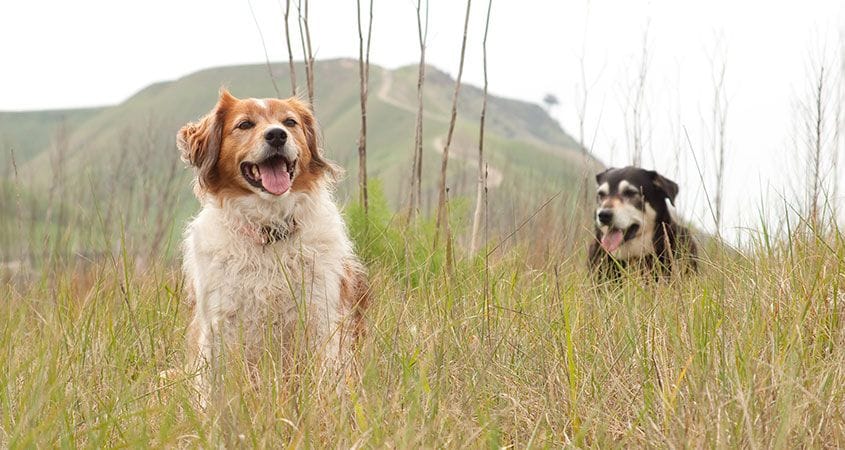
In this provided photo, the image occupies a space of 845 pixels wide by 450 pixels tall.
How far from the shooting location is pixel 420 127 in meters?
5.73

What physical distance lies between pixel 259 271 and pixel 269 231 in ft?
0.87

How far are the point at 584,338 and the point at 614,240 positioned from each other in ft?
9.11

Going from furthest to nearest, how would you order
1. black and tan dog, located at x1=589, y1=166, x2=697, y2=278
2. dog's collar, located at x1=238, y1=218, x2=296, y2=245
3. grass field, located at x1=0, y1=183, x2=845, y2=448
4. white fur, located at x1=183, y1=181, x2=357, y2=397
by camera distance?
black and tan dog, located at x1=589, y1=166, x2=697, y2=278 < dog's collar, located at x1=238, y1=218, x2=296, y2=245 < white fur, located at x1=183, y1=181, x2=357, y2=397 < grass field, located at x1=0, y1=183, x2=845, y2=448

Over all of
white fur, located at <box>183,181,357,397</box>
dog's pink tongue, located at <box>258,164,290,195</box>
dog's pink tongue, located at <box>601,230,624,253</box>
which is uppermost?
dog's pink tongue, located at <box>258,164,290,195</box>

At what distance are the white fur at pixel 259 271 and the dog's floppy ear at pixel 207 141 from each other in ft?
0.60

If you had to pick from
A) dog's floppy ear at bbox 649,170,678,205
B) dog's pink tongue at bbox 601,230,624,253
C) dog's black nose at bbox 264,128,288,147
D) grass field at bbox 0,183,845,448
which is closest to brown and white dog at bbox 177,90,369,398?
dog's black nose at bbox 264,128,288,147

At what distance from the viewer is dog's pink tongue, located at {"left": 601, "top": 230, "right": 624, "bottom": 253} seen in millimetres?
5934

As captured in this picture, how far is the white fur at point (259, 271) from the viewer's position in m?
3.78

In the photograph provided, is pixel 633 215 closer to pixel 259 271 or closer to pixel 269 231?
pixel 269 231

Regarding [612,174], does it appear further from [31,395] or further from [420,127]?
[31,395]

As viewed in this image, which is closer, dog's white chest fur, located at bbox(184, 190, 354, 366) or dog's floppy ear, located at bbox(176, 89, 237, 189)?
dog's white chest fur, located at bbox(184, 190, 354, 366)

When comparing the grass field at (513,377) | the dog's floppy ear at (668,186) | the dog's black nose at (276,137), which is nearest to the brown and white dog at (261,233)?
the dog's black nose at (276,137)

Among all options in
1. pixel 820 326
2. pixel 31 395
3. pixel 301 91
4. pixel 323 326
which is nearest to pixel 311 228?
pixel 323 326

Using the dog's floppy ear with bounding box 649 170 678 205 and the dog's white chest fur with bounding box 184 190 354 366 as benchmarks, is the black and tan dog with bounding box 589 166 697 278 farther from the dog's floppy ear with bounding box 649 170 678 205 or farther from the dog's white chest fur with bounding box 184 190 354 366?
the dog's white chest fur with bounding box 184 190 354 366
